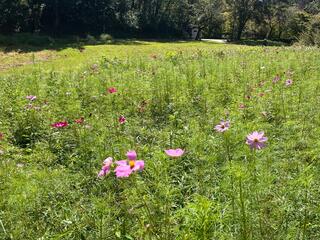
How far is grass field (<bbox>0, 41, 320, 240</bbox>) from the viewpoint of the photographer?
8.43 ft

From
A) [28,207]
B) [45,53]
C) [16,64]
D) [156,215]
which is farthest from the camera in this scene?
[45,53]

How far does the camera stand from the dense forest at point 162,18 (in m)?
25.5

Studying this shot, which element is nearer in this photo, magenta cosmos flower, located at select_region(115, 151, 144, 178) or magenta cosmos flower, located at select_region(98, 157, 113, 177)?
magenta cosmos flower, located at select_region(115, 151, 144, 178)

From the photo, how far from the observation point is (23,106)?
192 inches

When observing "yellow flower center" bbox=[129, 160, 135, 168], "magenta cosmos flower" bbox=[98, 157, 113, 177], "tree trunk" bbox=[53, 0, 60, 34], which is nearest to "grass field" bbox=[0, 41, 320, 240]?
"yellow flower center" bbox=[129, 160, 135, 168]

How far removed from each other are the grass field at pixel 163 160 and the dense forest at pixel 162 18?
606 inches

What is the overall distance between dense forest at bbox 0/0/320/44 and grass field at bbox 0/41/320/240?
1539cm

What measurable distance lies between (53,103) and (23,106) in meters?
0.65

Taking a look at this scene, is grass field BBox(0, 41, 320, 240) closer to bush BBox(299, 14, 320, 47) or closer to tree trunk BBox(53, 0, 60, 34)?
bush BBox(299, 14, 320, 47)

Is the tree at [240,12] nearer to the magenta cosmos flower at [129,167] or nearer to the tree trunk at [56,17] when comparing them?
the tree trunk at [56,17]

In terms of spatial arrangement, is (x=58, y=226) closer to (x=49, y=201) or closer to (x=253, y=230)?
(x=49, y=201)

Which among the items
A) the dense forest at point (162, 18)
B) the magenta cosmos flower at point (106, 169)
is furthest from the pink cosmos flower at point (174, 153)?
the dense forest at point (162, 18)

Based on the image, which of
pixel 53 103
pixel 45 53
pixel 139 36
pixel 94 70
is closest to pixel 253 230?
pixel 53 103

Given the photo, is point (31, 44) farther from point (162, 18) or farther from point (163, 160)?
point (163, 160)
